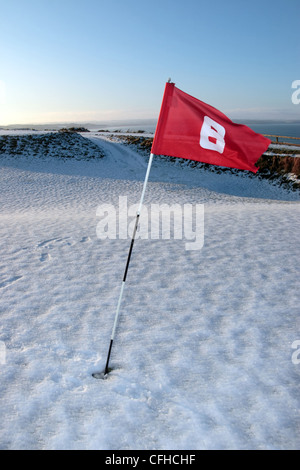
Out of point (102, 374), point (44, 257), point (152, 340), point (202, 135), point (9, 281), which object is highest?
point (202, 135)

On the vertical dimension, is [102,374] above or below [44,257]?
below

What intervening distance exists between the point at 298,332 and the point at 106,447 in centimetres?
348

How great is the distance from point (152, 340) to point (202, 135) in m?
3.27

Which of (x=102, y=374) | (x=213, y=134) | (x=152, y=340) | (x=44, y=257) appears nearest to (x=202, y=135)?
(x=213, y=134)

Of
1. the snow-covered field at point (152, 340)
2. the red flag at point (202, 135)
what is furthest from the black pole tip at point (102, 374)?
the red flag at point (202, 135)

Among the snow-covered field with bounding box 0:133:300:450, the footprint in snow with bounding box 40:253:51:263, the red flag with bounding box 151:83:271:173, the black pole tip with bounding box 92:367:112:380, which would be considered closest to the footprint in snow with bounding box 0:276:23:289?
the snow-covered field with bounding box 0:133:300:450

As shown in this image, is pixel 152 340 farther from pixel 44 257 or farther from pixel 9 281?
pixel 44 257

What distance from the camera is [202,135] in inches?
173

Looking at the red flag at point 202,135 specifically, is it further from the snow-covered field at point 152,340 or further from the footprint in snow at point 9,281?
the footprint in snow at point 9,281

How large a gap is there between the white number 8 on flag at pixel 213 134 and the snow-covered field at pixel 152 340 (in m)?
2.92

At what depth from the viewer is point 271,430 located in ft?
11.0

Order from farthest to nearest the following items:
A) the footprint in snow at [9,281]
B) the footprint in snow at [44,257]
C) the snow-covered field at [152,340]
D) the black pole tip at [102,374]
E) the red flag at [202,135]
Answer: the footprint in snow at [44,257]
the footprint in snow at [9,281]
the red flag at [202,135]
the black pole tip at [102,374]
the snow-covered field at [152,340]

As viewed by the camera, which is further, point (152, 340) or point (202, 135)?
point (152, 340)

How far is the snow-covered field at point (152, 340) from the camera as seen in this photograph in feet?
11.1
